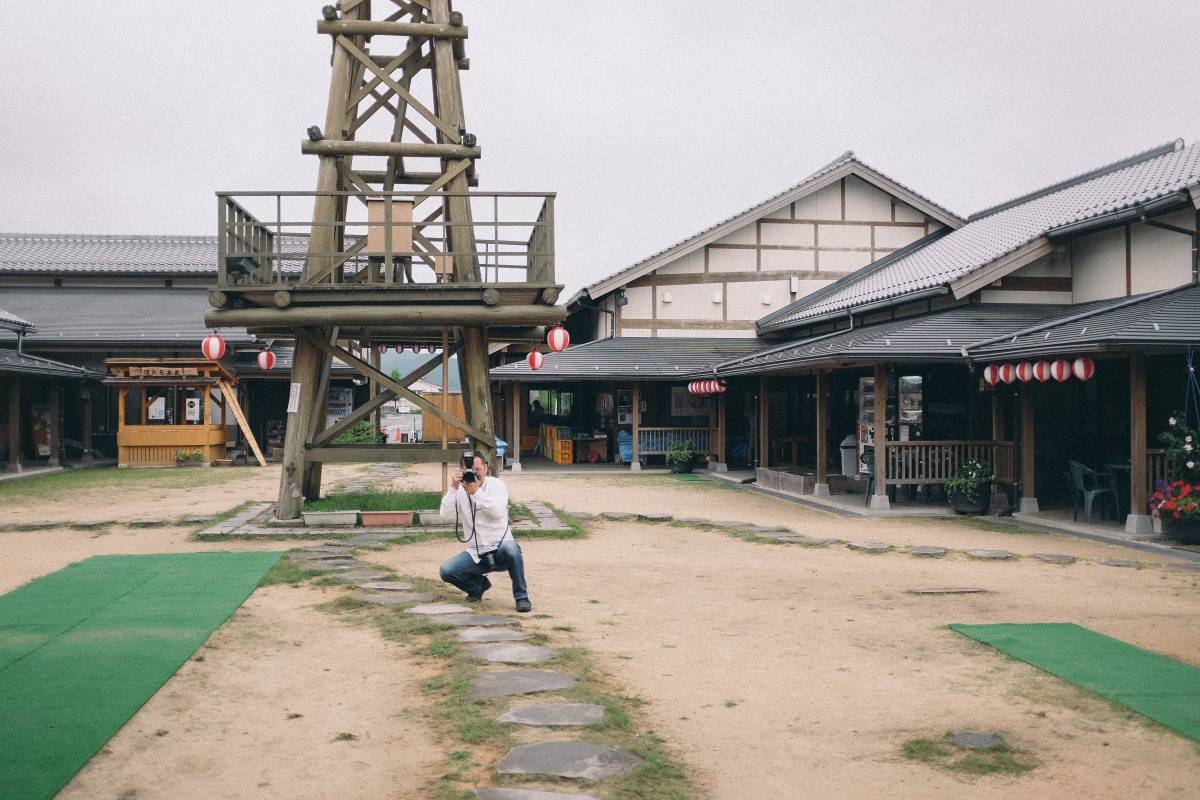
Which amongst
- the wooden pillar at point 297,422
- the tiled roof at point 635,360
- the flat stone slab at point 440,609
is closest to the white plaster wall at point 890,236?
the tiled roof at point 635,360

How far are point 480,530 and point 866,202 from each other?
2038cm

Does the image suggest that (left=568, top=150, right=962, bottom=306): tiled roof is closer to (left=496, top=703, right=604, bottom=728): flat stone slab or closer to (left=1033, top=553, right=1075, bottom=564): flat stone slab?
(left=1033, top=553, right=1075, bottom=564): flat stone slab

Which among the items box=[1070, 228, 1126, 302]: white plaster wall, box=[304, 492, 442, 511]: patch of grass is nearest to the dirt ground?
box=[304, 492, 442, 511]: patch of grass

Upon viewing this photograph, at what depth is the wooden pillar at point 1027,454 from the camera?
1433cm

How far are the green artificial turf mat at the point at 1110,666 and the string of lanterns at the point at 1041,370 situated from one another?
550 cm

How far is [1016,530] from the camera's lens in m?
13.5

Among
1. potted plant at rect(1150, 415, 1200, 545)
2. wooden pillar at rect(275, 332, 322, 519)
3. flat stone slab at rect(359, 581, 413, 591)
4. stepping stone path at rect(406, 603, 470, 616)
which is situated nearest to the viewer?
stepping stone path at rect(406, 603, 470, 616)

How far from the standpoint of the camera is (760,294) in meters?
25.4

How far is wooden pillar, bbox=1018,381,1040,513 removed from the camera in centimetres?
1433

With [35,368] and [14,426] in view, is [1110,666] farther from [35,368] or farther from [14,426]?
[14,426]

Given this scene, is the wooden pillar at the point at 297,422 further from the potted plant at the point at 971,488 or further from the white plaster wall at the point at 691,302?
the white plaster wall at the point at 691,302

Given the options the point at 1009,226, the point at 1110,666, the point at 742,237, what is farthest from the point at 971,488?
the point at 742,237

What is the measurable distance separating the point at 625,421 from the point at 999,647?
1970 cm

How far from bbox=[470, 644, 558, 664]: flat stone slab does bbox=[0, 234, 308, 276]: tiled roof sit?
94.1ft
